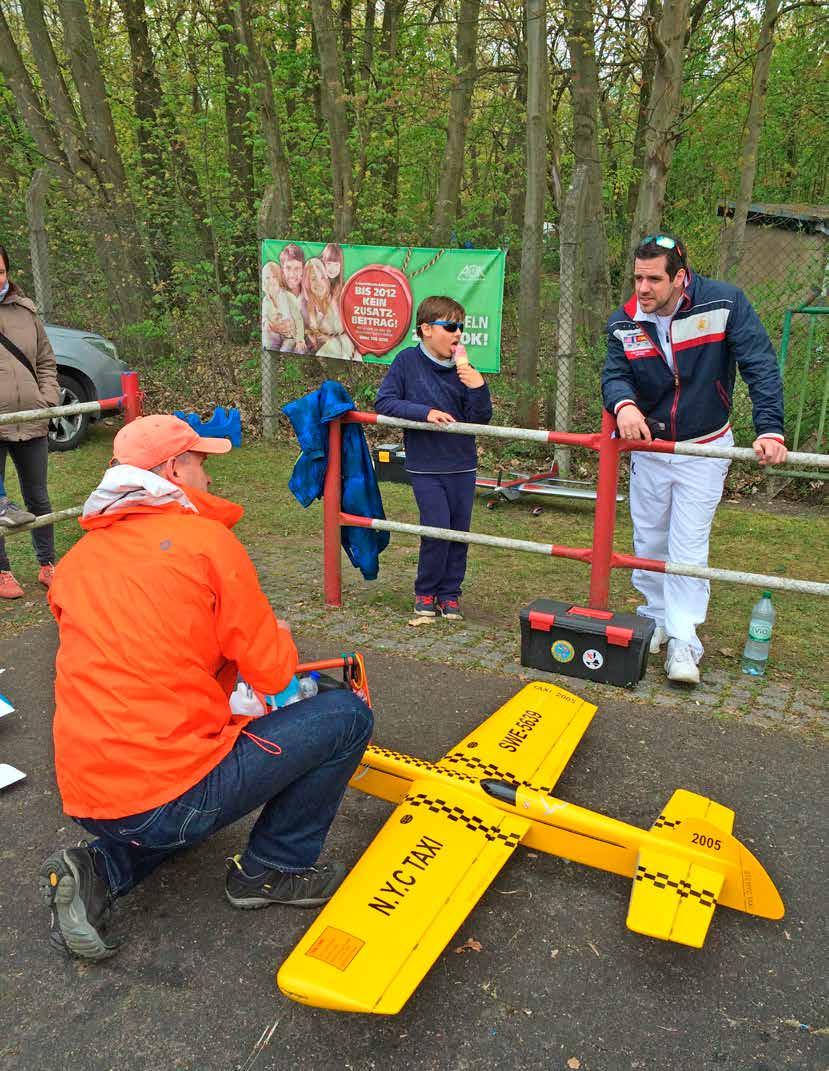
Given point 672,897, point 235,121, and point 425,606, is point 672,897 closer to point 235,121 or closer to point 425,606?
point 425,606

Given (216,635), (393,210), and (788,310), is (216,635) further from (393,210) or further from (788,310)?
(393,210)

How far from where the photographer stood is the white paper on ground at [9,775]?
320 cm

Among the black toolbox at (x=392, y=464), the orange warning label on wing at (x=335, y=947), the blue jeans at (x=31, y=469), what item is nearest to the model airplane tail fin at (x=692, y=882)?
the orange warning label on wing at (x=335, y=947)

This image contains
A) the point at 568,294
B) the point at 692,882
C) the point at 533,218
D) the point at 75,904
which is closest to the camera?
the point at 75,904

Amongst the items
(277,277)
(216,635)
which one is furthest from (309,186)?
(216,635)

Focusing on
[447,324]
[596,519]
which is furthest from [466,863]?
[447,324]

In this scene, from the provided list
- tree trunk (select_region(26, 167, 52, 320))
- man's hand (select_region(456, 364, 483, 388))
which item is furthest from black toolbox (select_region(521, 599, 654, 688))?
tree trunk (select_region(26, 167, 52, 320))

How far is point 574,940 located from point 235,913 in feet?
3.39

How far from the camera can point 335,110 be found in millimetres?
9789

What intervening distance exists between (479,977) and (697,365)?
281 cm

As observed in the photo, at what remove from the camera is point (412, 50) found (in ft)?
43.4

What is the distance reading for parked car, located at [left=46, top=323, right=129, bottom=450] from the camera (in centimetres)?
921

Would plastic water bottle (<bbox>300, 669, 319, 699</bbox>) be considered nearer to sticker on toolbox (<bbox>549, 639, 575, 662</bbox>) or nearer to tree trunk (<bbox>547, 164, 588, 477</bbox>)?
sticker on toolbox (<bbox>549, 639, 575, 662</bbox>)

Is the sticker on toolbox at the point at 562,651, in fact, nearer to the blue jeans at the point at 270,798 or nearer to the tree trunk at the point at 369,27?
the blue jeans at the point at 270,798
